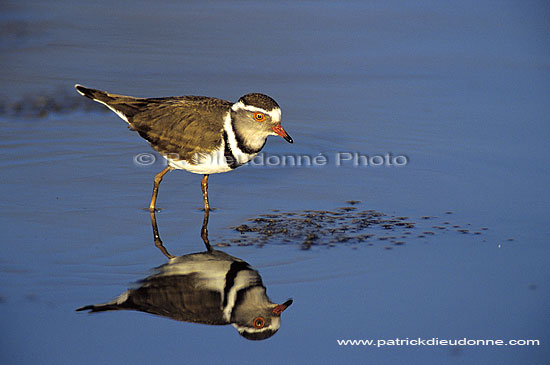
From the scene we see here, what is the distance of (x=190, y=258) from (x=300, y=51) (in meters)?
6.30

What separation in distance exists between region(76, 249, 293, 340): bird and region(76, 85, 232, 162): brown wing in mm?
1553

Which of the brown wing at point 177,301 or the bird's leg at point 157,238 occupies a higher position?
the bird's leg at point 157,238

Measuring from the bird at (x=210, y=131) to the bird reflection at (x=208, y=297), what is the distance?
1379 mm

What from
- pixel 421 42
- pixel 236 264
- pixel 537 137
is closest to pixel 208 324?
pixel 236 264

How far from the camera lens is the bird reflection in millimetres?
5113

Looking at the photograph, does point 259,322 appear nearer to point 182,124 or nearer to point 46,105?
point 182,124

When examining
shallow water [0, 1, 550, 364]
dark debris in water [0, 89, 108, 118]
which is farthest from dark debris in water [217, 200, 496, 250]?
dark debris in water [0, 89, 108, 118]

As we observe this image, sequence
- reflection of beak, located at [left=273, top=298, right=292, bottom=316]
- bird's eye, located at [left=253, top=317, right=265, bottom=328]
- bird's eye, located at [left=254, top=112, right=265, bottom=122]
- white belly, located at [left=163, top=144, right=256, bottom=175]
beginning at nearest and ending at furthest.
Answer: bird's eye, located at [left=253, top=317, right=265, bottom=328], reflection of beak, located at [left=273, top=298, right=292, bottom=316], white belly, located at [left=163, top=144, right=256, bottom=175], bird's eye, located at [left=254, top=112, right=265, bottom=122]

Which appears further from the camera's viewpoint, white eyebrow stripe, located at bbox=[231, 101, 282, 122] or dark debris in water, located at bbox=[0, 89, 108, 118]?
dark debris in water, located at bbox=[0, 89, 108, 118]

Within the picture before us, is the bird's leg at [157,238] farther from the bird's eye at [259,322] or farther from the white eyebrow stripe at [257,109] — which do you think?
the white eyebrow stripe at [257,109]

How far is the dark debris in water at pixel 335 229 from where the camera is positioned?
6.34 metres

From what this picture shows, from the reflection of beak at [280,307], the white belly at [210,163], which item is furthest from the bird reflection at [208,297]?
the white belly at [210,163]

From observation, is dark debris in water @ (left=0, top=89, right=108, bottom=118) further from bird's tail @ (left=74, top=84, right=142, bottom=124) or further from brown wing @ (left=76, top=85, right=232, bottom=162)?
brown wing @ (left=76, top=85, right=232, bottom=162)

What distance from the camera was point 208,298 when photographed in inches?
210
